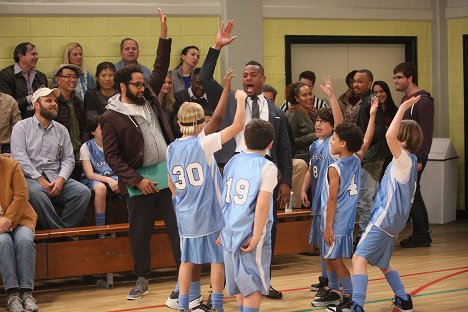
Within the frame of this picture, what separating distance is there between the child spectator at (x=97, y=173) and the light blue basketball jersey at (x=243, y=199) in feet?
8.43

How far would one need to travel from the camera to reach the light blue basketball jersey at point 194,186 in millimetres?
5281

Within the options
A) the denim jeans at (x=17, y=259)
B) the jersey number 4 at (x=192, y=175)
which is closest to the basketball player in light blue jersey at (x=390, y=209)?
the jersey number 4 at (x=192, y=175)

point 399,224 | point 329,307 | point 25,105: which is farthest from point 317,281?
point 25,105

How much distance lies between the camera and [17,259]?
19.7 ft

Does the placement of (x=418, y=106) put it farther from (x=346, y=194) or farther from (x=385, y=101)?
(x=346, y=194)

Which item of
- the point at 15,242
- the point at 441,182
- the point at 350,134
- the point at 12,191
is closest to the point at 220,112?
the point at 350,134

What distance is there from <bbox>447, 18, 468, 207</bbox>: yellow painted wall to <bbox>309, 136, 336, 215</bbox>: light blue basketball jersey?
4.29 metres

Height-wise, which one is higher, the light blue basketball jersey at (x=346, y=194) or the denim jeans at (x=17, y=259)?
the light blue basketball jersey at (x=346, y=194)

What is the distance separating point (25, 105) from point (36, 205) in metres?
1.21

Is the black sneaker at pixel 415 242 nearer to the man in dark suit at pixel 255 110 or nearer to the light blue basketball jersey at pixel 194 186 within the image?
the man in dark suit at pixel 255 110

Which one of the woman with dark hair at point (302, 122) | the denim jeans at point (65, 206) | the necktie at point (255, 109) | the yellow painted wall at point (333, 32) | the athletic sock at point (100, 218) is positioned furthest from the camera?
the yellow painted wall at point (333, 32)

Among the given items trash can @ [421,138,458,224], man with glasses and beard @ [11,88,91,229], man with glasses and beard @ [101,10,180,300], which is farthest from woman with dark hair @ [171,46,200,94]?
trash can @ [421,138,458,224]

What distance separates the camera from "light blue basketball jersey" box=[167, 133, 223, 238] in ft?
17.3

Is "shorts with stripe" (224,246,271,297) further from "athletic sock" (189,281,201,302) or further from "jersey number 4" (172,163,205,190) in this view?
"athletic sock" (189,281,201,302)
